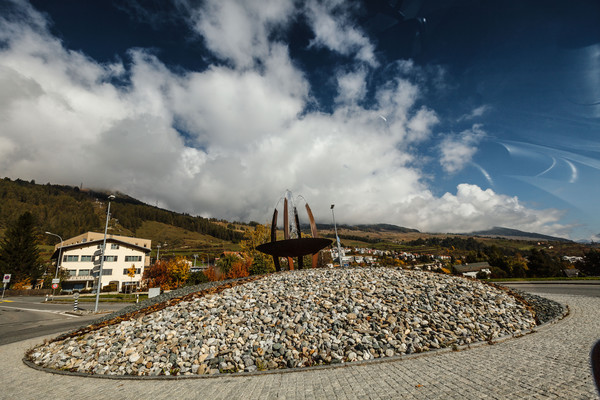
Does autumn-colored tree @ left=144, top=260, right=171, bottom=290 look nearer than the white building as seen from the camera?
Yes

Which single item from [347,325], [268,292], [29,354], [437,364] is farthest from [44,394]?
[437,364]

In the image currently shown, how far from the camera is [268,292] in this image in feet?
34.8

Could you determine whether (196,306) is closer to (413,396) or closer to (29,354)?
(29,354)

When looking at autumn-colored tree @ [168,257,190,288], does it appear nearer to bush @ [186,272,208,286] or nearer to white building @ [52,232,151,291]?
bush @ [186,272,208,286]

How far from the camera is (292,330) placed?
784 centimetres

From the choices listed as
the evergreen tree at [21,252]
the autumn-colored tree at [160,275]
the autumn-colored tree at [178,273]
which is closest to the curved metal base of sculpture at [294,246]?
the autumn-colored tree at [178,273]

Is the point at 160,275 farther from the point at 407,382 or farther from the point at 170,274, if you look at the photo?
the point at 407,382

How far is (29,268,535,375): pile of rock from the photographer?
6984mm

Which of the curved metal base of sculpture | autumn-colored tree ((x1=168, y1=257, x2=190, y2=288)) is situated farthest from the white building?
the curved metal base of sculpture

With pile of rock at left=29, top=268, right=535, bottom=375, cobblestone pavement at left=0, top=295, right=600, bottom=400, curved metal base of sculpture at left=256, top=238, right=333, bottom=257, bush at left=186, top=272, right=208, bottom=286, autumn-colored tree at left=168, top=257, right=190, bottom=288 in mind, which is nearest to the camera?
cobblestone pavement at left=0, top=295, right=600, bottom=400

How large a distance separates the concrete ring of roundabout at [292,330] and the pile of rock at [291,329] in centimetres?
3

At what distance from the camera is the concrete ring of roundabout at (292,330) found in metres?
6.88

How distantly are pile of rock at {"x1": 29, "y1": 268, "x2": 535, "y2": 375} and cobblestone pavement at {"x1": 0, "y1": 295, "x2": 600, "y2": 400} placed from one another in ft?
1.72

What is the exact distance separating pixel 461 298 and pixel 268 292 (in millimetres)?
7492
